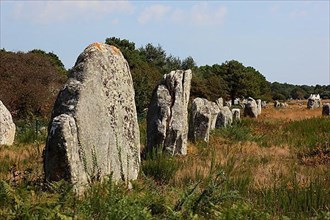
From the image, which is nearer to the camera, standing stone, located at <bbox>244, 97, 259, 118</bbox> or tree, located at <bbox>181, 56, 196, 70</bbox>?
standing stone, located at <bbox>244, 97, 259, 118</bbox>

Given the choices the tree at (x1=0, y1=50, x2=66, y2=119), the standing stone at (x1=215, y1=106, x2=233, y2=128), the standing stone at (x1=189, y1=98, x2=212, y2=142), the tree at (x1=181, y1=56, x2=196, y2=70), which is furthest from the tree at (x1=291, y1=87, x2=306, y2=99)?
the standing stone at (x1=189, y1=98, x2=212, y2=142)

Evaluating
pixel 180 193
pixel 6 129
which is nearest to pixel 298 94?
pixel 6 129

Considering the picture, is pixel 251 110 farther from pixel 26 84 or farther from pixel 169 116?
pixel 169 116

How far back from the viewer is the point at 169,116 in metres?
11.7

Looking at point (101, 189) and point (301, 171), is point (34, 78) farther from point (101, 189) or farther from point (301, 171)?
point (101, 189)

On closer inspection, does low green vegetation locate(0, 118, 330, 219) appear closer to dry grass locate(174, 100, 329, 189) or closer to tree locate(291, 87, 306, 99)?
dry grass locate(174, 100, 329, 189)

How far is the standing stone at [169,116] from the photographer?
11367 mm

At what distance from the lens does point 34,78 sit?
1164 inches

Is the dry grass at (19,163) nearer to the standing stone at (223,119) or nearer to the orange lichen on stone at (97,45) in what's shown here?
the orange lichen on stone at (97,45)

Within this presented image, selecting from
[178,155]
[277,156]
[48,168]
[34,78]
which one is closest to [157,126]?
[178,155]

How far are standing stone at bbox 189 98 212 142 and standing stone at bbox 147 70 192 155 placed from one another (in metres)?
2.27

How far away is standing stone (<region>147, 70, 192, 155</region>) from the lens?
1137 centimetres

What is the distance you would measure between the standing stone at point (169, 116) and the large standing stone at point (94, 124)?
2.70m

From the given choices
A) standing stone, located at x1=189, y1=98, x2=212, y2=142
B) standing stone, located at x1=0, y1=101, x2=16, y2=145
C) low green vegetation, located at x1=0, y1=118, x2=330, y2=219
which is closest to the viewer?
low green vegetation, located at x1=0, y1=118, x2=330, y2=219
